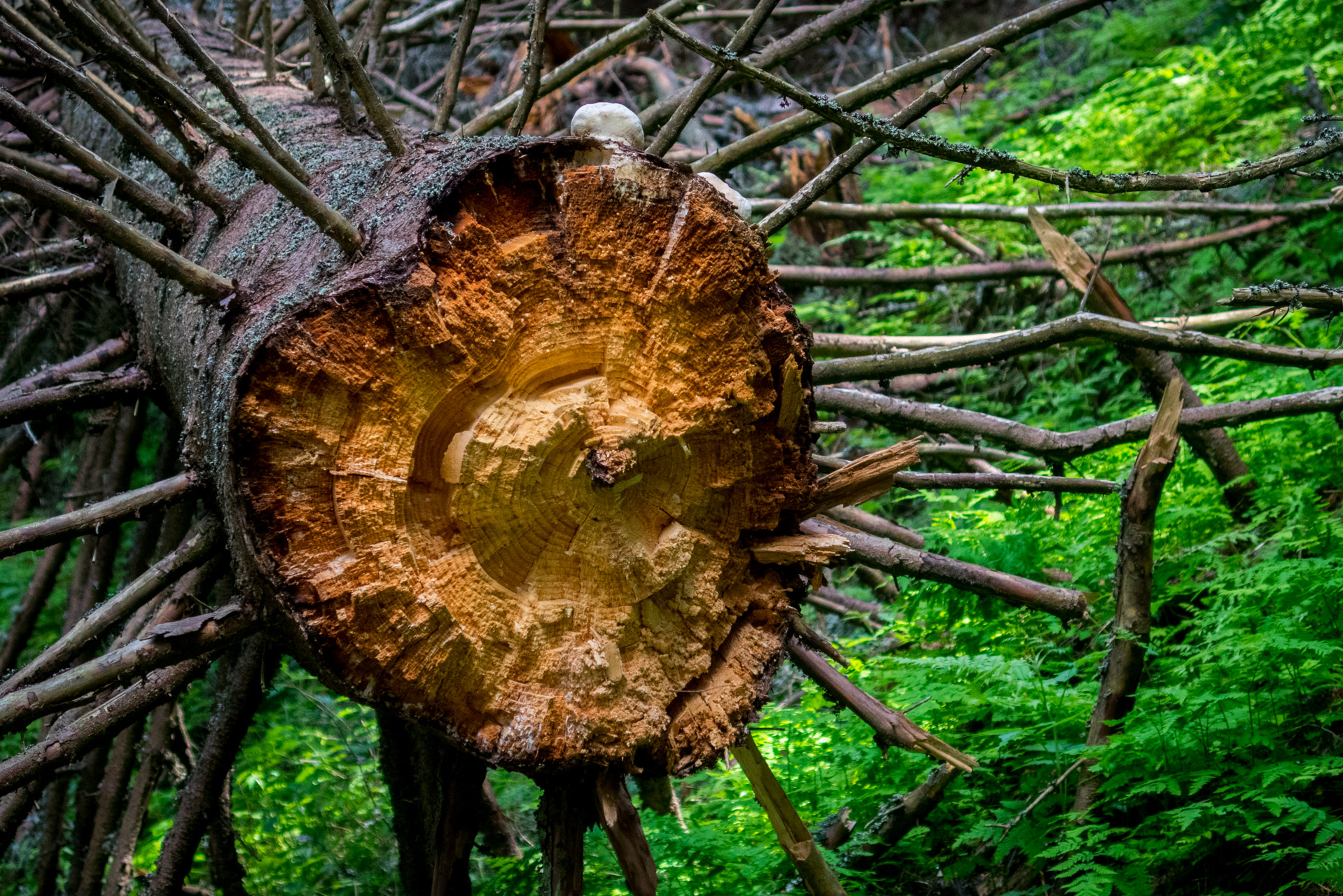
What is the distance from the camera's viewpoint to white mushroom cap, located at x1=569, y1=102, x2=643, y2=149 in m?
2.11

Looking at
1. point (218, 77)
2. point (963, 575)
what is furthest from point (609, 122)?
point (963, 575)

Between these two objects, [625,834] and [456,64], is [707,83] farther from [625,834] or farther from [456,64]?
[625,834]

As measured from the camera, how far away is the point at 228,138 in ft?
6.15

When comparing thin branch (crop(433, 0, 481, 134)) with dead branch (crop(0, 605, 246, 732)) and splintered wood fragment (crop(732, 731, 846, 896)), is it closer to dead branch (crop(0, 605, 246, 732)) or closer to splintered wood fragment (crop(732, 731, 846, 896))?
dead branch (crop(0, 605, 246, 732))

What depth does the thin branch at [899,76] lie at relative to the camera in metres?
2.68

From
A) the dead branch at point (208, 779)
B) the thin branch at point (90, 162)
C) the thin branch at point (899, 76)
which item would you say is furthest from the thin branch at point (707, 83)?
the dead branch at point (208, 779)

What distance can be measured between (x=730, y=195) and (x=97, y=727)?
6.20 feet

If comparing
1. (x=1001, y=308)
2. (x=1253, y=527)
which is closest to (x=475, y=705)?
(x=1253, y=527)

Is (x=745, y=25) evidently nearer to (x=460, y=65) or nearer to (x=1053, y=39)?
(x=460, y=65)

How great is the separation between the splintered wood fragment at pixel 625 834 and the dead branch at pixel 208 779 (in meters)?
1.40

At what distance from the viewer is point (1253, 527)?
3420mm

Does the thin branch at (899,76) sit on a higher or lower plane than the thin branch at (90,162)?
higher

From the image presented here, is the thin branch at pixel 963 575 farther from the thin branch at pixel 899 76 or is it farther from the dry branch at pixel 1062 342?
the thin branch at pixel 899 76

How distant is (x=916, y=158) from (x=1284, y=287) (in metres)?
7.63
